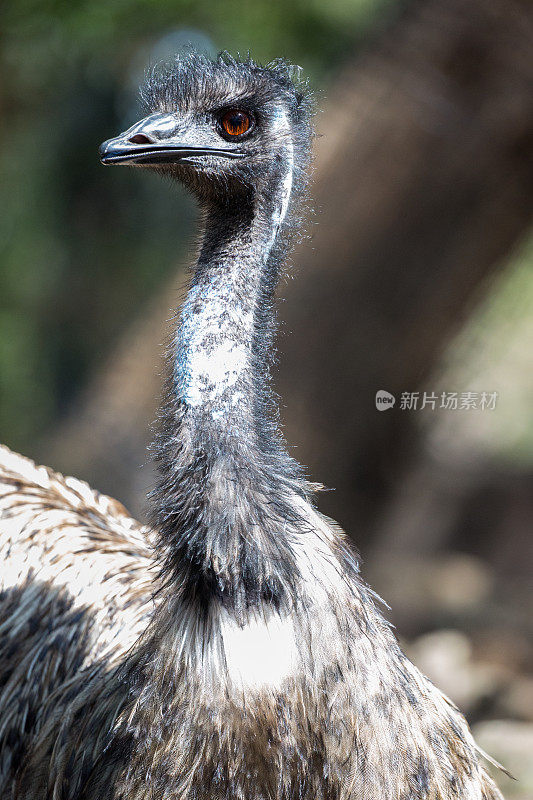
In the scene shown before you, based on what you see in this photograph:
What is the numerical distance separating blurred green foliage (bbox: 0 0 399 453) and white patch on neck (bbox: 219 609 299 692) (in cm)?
536

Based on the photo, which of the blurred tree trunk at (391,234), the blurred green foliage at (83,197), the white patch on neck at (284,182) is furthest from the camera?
the blurred green foliage at (83,197)

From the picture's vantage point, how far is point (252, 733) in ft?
7.13

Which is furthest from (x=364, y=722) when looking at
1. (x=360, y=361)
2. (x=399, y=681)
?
(x=360, y=361)

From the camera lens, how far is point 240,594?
2.16m

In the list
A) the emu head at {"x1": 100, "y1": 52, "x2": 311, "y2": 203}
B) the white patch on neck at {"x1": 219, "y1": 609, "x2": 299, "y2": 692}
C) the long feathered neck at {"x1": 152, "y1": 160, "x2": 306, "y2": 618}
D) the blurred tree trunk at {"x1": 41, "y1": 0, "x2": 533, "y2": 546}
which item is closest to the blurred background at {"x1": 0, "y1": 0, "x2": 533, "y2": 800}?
the blurred tree trunk at {"x1": 41, "y1": 0, "x2": 533, "y2": 546}

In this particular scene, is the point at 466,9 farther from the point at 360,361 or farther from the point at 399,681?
the point at 399,681

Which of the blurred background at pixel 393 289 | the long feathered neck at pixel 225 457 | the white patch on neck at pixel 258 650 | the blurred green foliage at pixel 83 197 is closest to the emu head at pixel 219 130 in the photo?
the long feathered neck at pixel 225 457

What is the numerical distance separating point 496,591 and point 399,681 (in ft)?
18.6

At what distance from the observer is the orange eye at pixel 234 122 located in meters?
2.50

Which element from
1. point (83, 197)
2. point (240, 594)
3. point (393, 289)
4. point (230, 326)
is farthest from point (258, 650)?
point (83, 197)

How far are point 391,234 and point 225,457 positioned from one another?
306 cm

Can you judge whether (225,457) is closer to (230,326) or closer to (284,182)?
(230,326)

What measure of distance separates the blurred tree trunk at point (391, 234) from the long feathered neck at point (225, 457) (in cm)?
274

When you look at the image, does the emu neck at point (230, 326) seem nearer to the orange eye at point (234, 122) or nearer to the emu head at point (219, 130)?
the emu head at point (219, 130)
